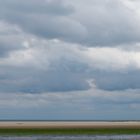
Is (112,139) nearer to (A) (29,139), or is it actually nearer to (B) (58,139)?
(B) (58,139)

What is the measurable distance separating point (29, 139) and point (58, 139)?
3.93 metres

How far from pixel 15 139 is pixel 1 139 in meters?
1.96

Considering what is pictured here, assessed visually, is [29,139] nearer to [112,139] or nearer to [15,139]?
[15,139]

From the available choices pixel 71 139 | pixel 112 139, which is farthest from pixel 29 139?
pixel 112 139

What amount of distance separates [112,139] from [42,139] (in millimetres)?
9525

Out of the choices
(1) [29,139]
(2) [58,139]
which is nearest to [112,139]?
(2) [58,139]

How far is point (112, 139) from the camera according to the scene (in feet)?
208

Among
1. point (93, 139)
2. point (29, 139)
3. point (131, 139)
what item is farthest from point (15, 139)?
point (131, 139)

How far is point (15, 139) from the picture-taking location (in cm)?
6322

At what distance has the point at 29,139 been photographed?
207 ft

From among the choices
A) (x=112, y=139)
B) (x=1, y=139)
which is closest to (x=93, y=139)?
(x=112, y=139)

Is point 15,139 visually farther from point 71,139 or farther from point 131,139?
point 131,139

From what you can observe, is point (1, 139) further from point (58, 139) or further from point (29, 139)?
point (58, 139)

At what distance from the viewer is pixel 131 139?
6294 cm
